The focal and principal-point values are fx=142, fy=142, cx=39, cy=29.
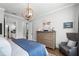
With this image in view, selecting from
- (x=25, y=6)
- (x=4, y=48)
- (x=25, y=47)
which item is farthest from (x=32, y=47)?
(x=25, y=6)

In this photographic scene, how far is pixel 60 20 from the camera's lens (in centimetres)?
244

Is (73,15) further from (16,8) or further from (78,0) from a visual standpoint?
(16,8)

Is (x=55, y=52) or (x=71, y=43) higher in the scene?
(x=71, y=43)

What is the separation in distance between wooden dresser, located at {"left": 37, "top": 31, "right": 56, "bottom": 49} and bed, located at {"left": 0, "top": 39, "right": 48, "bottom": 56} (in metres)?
0.09

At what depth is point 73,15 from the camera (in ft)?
7.82

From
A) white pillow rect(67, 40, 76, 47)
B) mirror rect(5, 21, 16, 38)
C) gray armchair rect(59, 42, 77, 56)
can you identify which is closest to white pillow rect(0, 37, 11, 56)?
mirror rect(5, 21, 16, 38)

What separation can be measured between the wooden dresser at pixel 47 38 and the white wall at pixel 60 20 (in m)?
0.07

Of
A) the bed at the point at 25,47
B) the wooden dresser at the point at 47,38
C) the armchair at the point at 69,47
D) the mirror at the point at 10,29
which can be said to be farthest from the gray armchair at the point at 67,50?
the mirror at the point at 10,29

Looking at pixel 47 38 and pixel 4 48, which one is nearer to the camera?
pixel 4 48

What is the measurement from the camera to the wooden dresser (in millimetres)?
2428

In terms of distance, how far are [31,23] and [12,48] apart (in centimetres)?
53

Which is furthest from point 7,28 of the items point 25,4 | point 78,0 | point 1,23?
point 78,0

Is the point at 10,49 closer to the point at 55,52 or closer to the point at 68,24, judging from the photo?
the point at 55,52

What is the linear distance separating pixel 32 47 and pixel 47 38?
12.0 inches
